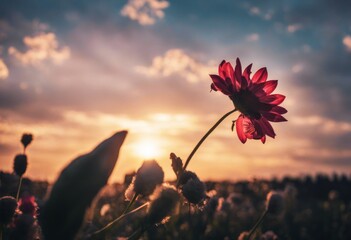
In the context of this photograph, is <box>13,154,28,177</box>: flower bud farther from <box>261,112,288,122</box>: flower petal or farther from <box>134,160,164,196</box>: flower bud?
<box>261,112,288,122</box>: flower petal

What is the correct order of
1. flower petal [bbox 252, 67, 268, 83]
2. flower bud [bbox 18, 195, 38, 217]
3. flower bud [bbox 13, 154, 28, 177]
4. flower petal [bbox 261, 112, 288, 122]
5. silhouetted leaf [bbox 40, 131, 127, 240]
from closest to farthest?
silhouetted leaf [bbox 40, 131, 127, 240] → flower bud [bbox 18, 195, 38, 217] → flower bud [bbox 13, 154, 28, 177] → flower petal [bbox 261, 112, 288, 122] → flower petal [bbox 252, 67, 268, 83]

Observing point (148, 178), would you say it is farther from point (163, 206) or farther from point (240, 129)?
point (240, 129)

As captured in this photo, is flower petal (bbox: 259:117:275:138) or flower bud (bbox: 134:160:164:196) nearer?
flower bud (bbox: 134:160:164:196)

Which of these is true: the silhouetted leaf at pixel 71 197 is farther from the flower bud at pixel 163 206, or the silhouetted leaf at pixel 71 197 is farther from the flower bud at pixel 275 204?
the flower bud at pixel 275 204

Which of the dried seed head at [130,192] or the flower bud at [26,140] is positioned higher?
the flower bud at [26,140]

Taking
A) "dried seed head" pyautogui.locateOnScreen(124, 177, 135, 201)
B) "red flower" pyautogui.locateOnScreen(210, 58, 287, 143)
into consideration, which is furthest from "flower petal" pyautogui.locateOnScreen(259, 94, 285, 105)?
"dried seed head" pyautogui.locateOnScreen(124, 177, 135, 201)

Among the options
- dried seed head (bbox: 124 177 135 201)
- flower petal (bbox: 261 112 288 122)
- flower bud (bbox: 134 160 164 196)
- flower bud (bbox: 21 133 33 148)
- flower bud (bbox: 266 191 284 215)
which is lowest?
flower bud (bbox: 266 191 284 215)

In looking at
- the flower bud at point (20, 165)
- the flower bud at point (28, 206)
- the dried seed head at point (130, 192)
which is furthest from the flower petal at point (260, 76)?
the flower bud at point (28, 206)

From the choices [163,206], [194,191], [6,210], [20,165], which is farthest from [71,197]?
[20,165]
